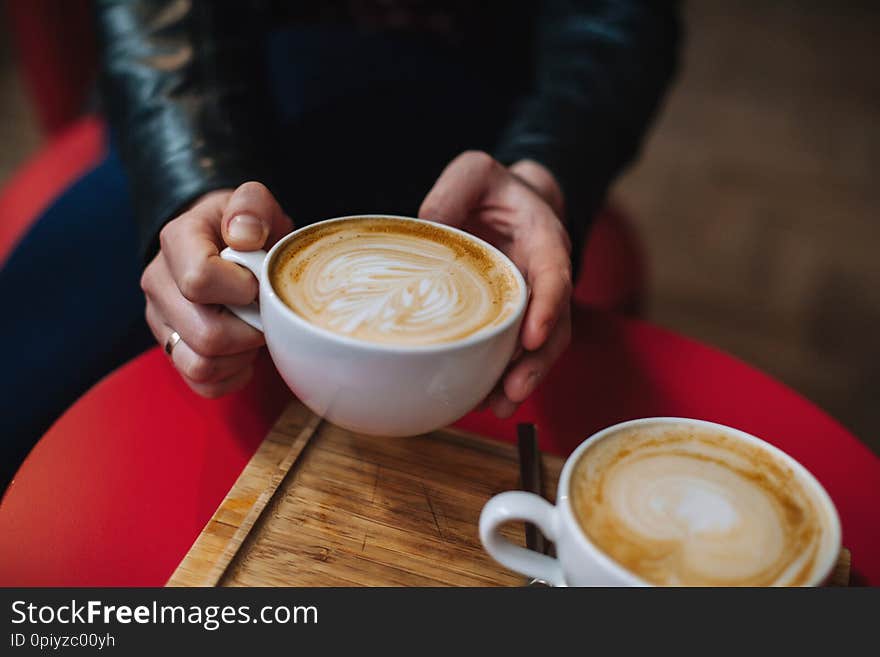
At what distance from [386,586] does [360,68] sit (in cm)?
93

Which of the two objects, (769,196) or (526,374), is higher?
(526,374)

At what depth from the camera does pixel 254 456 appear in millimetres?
701

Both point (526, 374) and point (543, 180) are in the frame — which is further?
point (543, 180)

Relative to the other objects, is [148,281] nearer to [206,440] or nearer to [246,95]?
[206,440]

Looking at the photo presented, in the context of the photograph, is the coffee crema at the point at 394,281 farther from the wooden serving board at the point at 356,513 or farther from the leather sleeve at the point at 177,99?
the leather sleeve at the point at 177,99

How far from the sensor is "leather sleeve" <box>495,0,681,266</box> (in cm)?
104

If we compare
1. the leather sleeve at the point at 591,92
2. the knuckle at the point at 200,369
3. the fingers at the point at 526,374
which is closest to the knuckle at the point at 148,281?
the knuckle at the point at 200,369

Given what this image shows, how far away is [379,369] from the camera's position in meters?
0.56

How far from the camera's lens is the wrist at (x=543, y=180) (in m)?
0.97

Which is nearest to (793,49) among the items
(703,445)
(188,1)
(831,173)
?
(831,173)

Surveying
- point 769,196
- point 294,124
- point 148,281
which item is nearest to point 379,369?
point 148,281

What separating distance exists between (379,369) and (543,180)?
0.51m

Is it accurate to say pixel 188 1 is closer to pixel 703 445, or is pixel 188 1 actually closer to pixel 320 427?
pixel 320 427

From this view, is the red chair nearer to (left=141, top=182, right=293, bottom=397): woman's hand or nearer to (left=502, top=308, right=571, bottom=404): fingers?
(left=141, top=182, right=293, bottom=397): woman's hand
